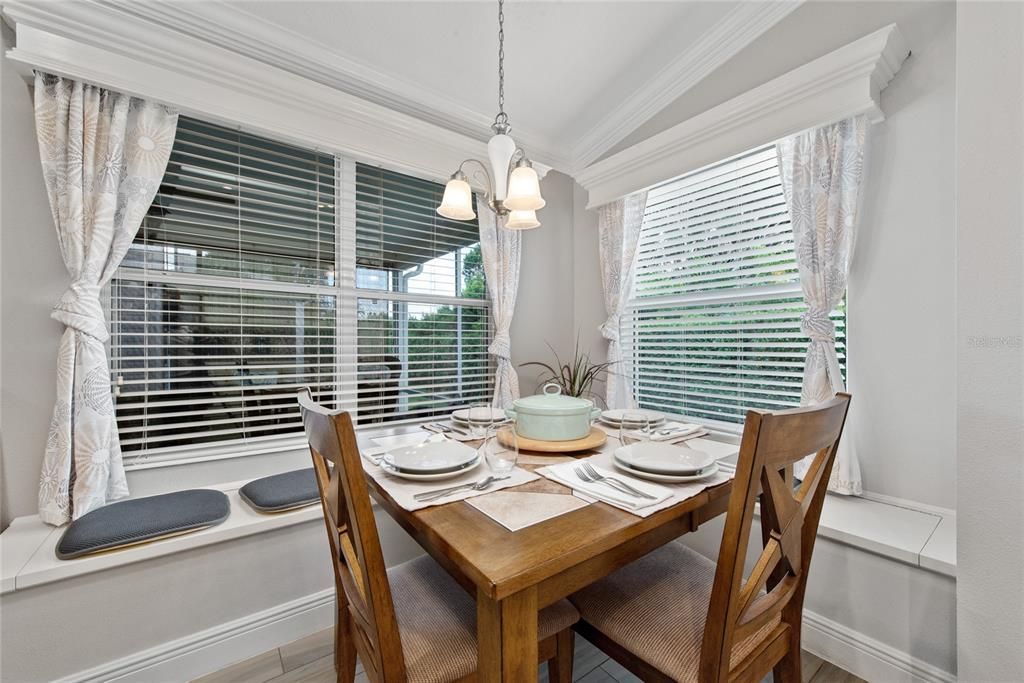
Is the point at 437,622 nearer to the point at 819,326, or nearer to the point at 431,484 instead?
the point at 431,484

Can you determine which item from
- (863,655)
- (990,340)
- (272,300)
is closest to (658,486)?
(990,340)

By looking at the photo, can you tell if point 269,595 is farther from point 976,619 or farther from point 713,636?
point 976,619

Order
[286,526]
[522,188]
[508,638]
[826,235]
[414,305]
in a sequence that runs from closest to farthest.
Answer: [508,638]
[522,188]
[286,526]
[826,235]
[414,305]

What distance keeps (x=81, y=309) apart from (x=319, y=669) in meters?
1.68

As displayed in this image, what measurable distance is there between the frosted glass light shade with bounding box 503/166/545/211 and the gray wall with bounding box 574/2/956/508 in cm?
146

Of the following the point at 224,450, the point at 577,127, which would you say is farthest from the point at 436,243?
the point at 224,450

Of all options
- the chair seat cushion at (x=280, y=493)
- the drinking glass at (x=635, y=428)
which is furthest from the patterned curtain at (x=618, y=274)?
the chair seat cushion at (x=280, y=493)

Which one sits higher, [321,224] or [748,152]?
[748,152]

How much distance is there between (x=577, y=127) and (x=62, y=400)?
3.13 metres

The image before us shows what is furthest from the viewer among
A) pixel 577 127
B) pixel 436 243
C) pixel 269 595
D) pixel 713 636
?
pixel 577 127

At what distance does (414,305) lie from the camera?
2.60m

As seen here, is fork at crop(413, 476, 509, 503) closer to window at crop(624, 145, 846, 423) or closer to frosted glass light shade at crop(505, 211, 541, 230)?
frosted glass light shade at crop(505, 211, 541, 230)

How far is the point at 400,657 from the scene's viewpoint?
85 centimetres

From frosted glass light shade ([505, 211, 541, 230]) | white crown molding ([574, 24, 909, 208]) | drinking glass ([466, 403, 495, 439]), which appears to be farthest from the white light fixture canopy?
white crown molding ([574, 24, 909, 208])
